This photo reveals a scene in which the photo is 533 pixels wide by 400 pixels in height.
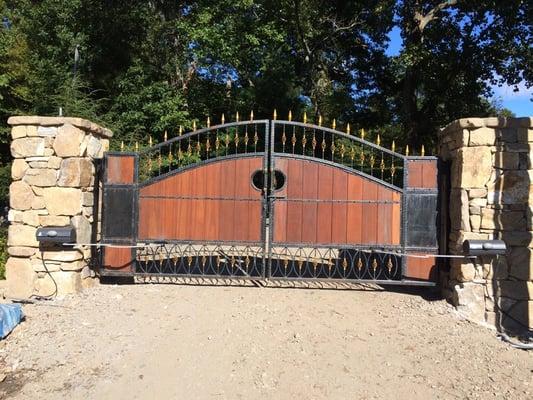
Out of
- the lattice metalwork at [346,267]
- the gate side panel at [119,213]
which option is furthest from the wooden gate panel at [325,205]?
the gate side panel at [119,213]

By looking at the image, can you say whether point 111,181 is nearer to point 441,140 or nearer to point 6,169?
point 441,140

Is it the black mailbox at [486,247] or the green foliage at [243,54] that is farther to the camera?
the green foliage at [243,54]

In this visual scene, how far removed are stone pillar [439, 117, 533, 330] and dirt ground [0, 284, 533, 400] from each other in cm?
40

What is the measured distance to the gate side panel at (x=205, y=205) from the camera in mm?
6062

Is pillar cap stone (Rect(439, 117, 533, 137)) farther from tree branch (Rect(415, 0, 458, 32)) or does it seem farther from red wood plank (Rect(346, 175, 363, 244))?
tree branch (Rect(415, 0, 458, 32))

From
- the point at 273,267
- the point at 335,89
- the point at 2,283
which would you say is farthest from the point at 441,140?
the point at 335,89

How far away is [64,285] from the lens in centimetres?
571

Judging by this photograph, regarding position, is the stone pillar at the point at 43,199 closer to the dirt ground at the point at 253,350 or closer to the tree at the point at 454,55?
the dirt ground at the point at 253,350

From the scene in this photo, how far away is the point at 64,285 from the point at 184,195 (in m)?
1.74

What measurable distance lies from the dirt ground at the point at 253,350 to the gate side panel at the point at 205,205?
74cm

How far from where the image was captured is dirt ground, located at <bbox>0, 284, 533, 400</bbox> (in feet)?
12.6

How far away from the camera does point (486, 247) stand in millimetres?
5180

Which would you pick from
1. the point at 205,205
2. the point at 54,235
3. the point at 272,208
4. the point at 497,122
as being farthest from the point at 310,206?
the point at 54,235

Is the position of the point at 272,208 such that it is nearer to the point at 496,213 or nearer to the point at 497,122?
the point at 496,213
